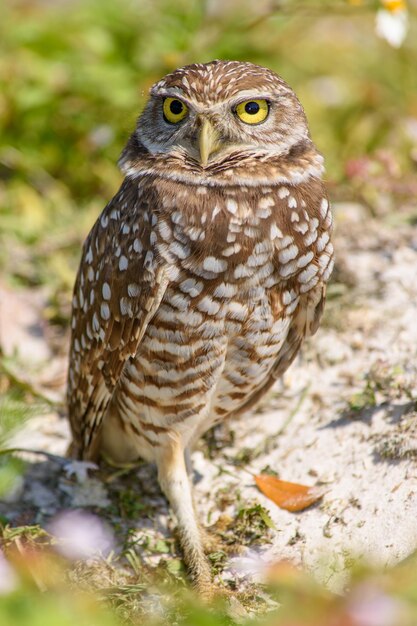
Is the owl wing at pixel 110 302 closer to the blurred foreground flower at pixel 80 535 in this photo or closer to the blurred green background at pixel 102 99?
the blurred foreground flower at pixel 80 535

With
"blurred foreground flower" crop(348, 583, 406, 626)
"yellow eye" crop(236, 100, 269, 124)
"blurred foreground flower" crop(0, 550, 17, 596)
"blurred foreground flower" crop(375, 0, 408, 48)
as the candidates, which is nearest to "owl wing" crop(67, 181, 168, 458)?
"yellow eye" crop(236, 100, 269, 124)

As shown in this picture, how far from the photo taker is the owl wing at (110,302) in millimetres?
2932

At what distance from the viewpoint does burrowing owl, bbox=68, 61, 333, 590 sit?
2.87m

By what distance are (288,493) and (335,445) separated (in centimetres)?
31

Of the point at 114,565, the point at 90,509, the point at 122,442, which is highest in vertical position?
the point at 122,442

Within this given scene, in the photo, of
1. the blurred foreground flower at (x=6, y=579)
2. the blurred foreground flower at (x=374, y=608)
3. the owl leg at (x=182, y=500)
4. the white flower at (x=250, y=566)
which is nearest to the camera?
the blurred foreground flower at (x=374, y=608)

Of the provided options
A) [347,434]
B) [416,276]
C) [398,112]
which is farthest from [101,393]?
[398,112]

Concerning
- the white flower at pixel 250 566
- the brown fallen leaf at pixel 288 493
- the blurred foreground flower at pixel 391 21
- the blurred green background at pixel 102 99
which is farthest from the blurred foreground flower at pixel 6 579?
the blurred foreground flower at pixel 391 21

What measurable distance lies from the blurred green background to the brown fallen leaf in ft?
7.33

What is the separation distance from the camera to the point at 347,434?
355 centimetres

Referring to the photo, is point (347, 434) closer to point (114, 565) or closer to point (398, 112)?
point (114, 565)

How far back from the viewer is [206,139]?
2.83 meters

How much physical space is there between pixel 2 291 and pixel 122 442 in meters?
1.62

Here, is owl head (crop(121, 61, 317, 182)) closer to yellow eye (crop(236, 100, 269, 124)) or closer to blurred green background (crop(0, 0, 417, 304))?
yellow eye (crop(236, 100, 269, 124))
